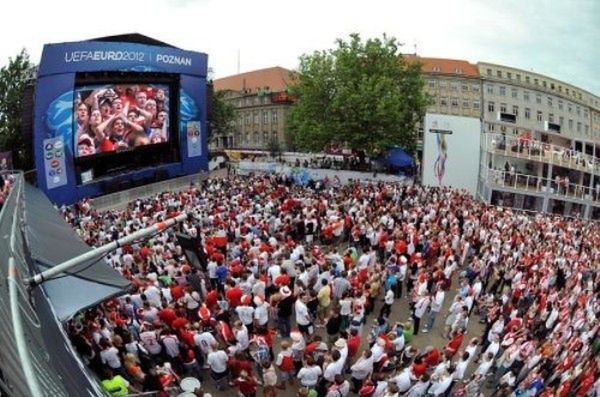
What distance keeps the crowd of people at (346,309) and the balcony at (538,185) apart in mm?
11367

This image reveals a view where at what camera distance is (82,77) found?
25.5 m

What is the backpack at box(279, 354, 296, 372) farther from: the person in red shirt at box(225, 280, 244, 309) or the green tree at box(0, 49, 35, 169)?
the green tree at box(0, 49, 35, 169)

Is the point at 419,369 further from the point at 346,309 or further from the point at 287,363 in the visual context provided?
the point at 346,309

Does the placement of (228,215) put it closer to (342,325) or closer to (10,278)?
(342,325)

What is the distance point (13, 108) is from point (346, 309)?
121 feet

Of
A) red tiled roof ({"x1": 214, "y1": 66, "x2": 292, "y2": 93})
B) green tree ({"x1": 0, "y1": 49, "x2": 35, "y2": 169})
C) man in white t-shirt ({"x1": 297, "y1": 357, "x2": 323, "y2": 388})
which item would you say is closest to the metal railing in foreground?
man in white t-shirt ({"x1": 297, "y1": 357, "x2": 323, "y2": 388})

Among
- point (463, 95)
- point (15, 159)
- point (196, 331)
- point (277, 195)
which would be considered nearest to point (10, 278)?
point (196, 331)

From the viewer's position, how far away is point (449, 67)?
262ft

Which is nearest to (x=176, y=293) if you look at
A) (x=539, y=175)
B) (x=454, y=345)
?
(x=454, y=345)

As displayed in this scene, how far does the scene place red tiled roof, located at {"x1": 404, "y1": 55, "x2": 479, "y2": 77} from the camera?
78450 mm

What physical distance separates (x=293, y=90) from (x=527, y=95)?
5345cm

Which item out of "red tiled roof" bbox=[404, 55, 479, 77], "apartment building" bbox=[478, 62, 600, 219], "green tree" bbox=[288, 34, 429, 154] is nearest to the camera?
"apartment building" bbox=[478, 62, 600, 219]

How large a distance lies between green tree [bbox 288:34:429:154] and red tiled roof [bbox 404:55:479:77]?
4117 cm

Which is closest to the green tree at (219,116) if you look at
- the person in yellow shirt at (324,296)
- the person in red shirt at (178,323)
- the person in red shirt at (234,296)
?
the person in yellow shirt at (324,296)
